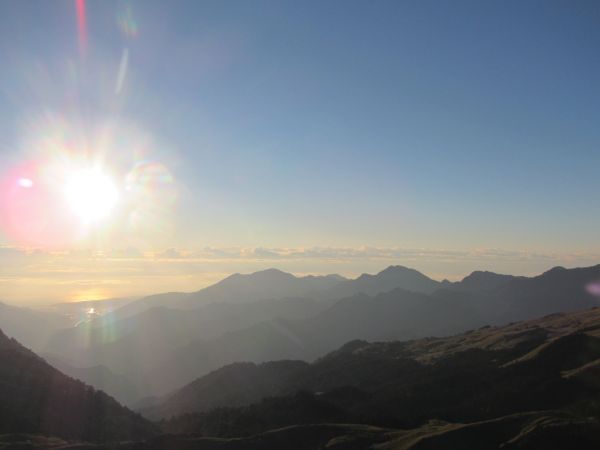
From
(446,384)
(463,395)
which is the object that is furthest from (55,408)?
(446,384)

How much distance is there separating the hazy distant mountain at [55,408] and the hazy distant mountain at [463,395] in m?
6.67

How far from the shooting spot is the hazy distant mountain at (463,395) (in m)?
33.8

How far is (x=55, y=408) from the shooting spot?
2216 inches

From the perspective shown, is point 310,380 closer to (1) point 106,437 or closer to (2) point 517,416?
(1) point 106,437

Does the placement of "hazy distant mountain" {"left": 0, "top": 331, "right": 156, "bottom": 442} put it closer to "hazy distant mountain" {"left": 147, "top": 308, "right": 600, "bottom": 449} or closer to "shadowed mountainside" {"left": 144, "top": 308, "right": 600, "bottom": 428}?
"hazy distant mountain" {"left": 147, "top": 308, "right": 600, "bottom": 449}

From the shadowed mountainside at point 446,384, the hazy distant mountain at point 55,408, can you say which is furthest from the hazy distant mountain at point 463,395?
the hazy distant mountain at point 55,408

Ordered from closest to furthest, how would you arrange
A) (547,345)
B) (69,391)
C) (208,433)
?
(208,433), (69,391), (547,345)

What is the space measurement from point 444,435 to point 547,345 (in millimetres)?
42907

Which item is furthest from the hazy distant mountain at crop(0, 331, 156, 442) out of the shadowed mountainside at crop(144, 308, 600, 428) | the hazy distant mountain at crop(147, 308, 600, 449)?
the shadowed mountainside at crop(144, 308, 600, 428)

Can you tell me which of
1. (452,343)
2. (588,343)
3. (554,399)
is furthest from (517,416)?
(452,343)

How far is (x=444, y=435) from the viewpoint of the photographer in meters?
32.5

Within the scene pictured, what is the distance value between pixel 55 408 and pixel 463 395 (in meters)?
49.5

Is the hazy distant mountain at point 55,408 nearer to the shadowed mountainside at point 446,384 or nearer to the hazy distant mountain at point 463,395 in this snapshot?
the hazy distant mountain at point 463,395

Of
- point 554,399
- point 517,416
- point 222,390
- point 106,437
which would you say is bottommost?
point 222,390
